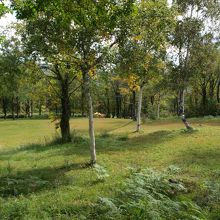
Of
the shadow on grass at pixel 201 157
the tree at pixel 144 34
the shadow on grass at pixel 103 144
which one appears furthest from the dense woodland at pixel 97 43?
the shadow on grass at pixel 201 157

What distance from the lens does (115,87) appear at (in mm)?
79375

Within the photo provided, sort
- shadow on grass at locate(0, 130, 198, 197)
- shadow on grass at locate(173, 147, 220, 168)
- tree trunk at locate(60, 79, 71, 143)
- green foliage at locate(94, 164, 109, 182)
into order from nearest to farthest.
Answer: shadow on grass at locate(0, 130, 198, 197) < green foliage at locate(94, 164, 109, 182) < shadow on grass at locate(173, 147, 220, 168) < tree trunk at locate(60, 79, 71, 143)

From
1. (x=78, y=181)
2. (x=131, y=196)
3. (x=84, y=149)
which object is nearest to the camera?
(x=131, y=196)

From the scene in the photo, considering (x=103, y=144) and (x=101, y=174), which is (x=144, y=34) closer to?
(x=101, y=174)

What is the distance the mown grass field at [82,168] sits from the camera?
411 inches

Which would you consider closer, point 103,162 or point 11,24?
point 103,162

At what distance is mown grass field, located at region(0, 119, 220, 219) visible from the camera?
10445 mm

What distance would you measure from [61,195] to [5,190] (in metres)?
2.01

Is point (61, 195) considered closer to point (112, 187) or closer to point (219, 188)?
point (112, 187)

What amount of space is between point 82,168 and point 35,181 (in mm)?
3329

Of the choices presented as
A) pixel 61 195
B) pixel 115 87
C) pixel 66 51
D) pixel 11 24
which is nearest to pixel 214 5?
pixel 11 24

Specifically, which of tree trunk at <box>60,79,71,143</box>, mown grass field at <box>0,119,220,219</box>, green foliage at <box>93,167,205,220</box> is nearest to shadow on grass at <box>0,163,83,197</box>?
mown grass field at <box>0,119,220,219</box>

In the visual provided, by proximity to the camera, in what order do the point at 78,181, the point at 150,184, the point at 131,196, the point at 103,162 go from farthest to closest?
the point at 103,162
the point at 78,181
the point at 150,184
the point at 131,196

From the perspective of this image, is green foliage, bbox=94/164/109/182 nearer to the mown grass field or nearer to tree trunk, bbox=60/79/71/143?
the mown grass field
